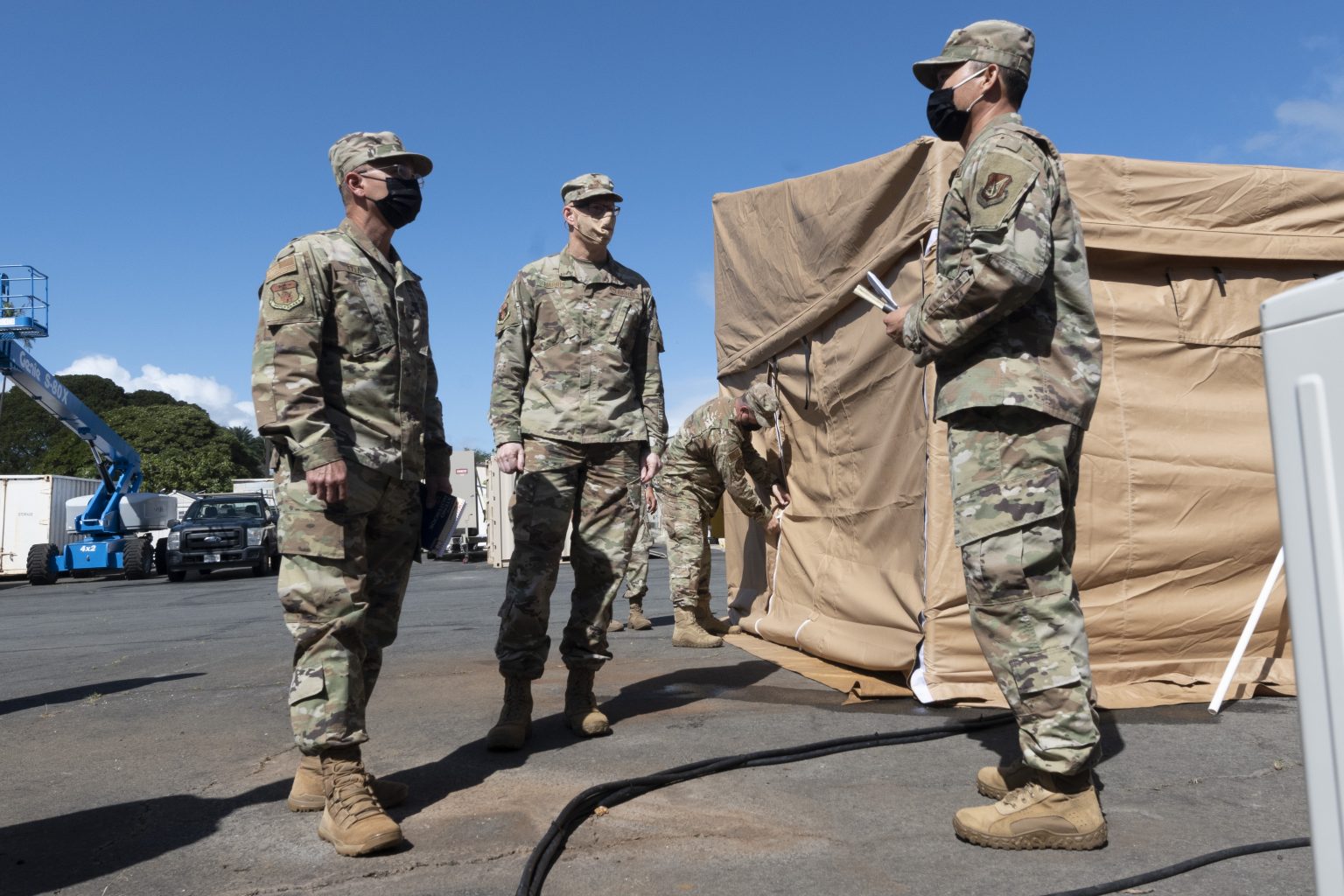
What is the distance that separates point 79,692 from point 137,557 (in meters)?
17.5

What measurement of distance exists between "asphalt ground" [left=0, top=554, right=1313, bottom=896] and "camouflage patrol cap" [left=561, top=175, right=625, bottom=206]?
214 centimetres

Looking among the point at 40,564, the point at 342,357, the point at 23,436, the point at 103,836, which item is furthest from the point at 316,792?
the point at 23,436

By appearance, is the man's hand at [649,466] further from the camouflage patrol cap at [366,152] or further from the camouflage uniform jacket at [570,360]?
the camouflage patrol cap at [366,152]

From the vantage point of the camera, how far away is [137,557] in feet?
69.6

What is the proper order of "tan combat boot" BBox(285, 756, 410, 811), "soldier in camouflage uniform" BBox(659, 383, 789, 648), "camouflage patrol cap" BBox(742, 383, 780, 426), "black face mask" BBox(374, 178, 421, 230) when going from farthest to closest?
"soldier in camouflage uniform" BBox(659, 383, 789, 648)
"camouflage patrol cap" BBox(742, 383, 780, 426)
"black face mask" BBox(374, 178, 421, 230)
"tan combat boot" BBox(285, 756, 410, 811)

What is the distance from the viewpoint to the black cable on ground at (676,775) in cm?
249

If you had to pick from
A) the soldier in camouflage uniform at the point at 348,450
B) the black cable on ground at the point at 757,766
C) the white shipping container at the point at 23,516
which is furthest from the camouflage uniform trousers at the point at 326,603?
the white shipping container at the point at 23,516

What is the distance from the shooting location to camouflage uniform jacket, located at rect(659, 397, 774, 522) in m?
6.73

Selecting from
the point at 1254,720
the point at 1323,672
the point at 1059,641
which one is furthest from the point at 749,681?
the point at 1323,672

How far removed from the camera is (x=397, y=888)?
7.97 feet

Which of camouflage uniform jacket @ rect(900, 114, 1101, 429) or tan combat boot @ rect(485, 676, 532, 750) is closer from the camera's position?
camouflage uniform jacket @ rect(900, 114, 1101, 429)

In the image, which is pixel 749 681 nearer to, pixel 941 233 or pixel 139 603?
pixel 941 233

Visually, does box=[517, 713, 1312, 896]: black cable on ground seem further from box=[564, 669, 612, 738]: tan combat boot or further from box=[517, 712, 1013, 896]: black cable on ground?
box=[564, 669, 612, 738]: tan combat boot

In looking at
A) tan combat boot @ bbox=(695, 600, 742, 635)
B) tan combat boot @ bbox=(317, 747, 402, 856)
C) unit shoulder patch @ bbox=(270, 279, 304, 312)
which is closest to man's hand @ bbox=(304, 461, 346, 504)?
unit shoulder patch @ bbox=(270, 279, 304, 312)
